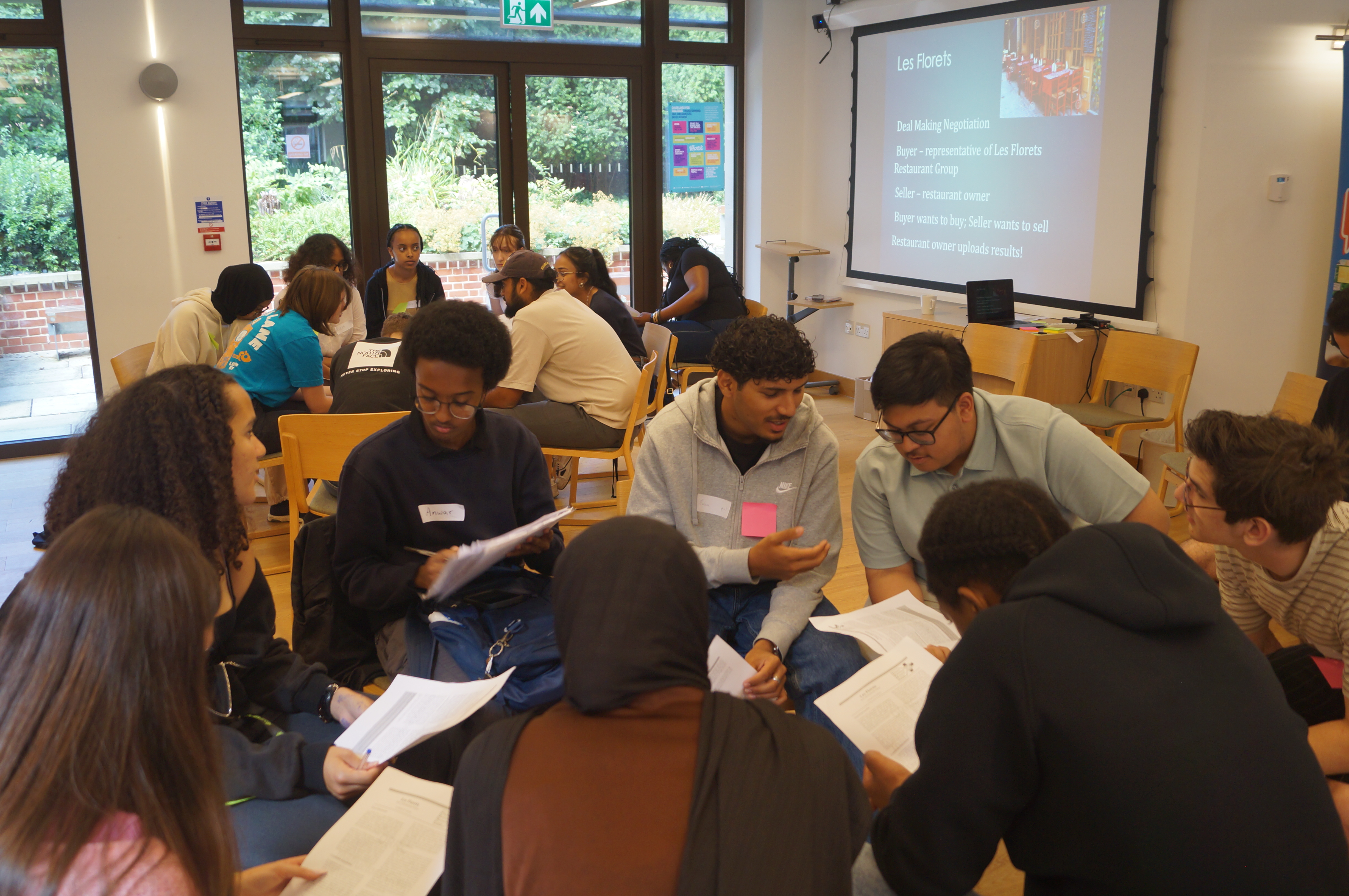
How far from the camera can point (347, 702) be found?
1.82 meters

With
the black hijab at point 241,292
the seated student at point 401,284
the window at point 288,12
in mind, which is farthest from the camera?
the window at point 288,12

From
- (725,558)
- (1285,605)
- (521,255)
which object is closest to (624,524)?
(725,558)

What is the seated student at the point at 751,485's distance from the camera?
220 cm

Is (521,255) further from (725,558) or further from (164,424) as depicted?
(164,424)

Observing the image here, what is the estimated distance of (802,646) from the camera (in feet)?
7.25

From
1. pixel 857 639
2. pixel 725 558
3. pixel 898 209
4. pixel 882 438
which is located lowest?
pixel 857 639

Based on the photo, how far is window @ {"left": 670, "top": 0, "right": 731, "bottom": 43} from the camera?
23.6 ft

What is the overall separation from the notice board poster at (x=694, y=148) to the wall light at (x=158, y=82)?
334 cm

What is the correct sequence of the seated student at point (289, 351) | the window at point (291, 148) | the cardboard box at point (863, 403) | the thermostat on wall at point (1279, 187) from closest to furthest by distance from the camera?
the seated student at point (289, 351) < the thermostat on wall at point (1279, 187) < the window at point (291, 148) < the cardboard box at point (863, 403)

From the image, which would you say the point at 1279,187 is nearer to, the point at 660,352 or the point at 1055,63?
the point at 1055,63

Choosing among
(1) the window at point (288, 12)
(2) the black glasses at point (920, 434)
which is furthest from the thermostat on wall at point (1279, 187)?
(1) the window at point (288, 12)

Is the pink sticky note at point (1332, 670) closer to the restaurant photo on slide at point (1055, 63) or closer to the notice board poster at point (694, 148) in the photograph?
the restaurant photo on slide at point (1055, 63)

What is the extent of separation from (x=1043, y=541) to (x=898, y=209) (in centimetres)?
573

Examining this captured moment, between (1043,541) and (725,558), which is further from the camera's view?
(725,558)
